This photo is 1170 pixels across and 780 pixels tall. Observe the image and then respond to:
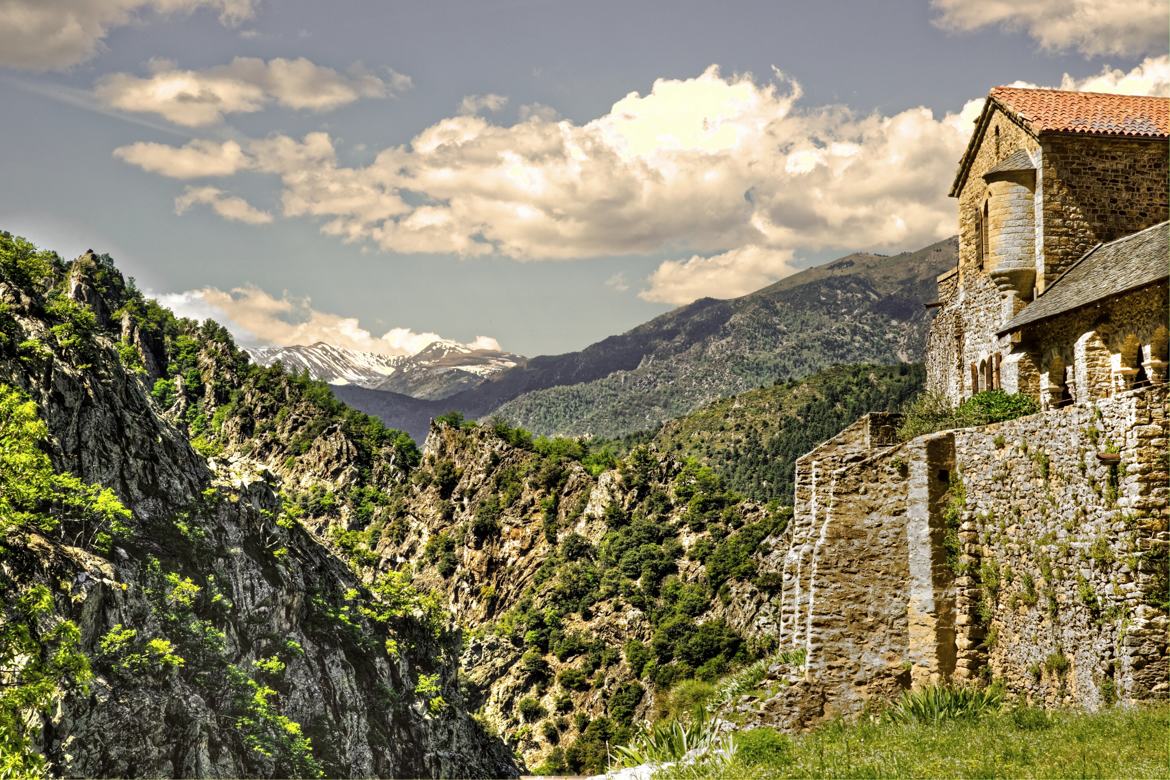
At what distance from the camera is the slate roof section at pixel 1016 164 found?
79.4 feet

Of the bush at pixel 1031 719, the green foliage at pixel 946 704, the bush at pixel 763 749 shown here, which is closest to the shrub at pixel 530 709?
the green foliage at pixel 946 704

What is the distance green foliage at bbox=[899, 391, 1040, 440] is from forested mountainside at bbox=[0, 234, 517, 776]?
21390mm

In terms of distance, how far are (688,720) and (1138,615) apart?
7567mm

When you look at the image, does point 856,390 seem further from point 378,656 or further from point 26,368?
point 26,368

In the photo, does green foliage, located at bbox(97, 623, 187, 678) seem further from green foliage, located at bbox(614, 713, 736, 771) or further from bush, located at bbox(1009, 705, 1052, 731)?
bush, located at bbox(1009, 705, 1052, 731)

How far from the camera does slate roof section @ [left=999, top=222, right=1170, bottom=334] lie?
1839 cm

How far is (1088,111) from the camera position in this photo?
24781 millimetres

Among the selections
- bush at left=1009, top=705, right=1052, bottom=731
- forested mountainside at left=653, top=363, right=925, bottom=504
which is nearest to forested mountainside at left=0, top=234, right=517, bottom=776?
bush at left=1009, top=705, right=1052, bottom=731

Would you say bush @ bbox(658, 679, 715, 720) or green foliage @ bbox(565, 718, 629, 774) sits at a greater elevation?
bush @ bbox(658, 679, 715, 720)

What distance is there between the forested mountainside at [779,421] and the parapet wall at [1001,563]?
115356 mm

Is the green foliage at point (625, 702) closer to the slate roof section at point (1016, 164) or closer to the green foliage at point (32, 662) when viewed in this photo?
the green foliage at point (32, 662)

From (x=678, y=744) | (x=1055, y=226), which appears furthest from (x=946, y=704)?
(x=1055, y=226)

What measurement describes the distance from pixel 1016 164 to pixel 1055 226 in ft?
6.25

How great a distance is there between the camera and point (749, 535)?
7012 cm
